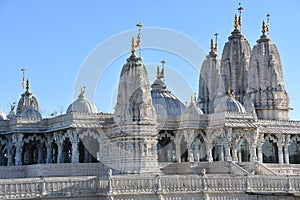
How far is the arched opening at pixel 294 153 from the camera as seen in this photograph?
51562 millimetres

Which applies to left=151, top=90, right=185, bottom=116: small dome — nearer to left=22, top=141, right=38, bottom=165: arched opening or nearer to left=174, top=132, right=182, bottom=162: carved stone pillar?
left=174, top=132, right=182, bottom=162: carved stone pillar

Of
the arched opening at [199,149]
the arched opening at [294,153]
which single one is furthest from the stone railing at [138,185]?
the arched opening at [294,153]

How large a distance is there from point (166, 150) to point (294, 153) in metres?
11.4

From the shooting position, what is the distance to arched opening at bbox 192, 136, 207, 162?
4700cm

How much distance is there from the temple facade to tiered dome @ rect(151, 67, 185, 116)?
8 cm

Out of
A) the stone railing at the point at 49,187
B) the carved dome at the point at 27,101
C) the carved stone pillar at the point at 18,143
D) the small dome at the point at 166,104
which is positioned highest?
the carved dome at the point at 27,101

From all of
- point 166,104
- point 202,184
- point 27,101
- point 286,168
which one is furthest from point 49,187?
point 27,101

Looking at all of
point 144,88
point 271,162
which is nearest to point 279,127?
point 271,162

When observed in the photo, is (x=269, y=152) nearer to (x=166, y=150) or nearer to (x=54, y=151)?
(x=166, y=150)

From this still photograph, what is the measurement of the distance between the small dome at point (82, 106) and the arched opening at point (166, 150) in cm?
552

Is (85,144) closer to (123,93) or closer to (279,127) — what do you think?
(123,93)

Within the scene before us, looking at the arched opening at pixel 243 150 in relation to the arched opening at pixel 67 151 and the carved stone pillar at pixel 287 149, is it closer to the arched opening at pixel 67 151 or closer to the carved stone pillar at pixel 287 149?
the carved stone pillar at pixel 287 149

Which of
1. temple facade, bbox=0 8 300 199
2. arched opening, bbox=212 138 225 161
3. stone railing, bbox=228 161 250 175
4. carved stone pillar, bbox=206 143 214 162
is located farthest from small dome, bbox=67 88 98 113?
stone railing, bbox=228 161 250 175

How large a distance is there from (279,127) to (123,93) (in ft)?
45.5
